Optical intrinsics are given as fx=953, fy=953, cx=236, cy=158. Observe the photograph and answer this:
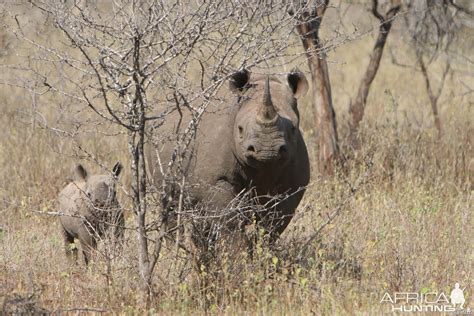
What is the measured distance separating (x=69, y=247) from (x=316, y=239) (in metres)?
2.07

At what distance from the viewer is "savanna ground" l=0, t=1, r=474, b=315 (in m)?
6.53

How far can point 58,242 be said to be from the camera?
8.80 m

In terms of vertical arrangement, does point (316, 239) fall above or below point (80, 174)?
below

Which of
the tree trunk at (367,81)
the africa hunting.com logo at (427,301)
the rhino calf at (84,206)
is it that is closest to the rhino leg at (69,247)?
the rhino calf at (84,206)

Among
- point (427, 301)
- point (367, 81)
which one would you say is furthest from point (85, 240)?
point (367, 81)

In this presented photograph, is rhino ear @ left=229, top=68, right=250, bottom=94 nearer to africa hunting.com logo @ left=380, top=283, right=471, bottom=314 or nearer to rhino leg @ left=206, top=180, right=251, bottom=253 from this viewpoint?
rhino leg @ left=206, top=180, right=251, bottom=253

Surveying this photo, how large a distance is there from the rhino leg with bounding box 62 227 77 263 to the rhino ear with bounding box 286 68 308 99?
2086mm

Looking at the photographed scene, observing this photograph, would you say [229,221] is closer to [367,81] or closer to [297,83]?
[297,83]

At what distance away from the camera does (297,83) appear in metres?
7.29

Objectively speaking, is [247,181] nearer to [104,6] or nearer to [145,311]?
[145,311]

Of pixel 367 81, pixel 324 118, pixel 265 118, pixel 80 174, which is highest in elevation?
pixel 367 81

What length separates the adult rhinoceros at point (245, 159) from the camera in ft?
22.7

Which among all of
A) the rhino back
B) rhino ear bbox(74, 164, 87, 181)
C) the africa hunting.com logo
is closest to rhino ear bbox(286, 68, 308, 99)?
the rhino back

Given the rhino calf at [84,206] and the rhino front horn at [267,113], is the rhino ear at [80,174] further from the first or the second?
the rhino front horn at [267,113]
